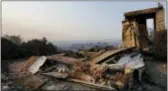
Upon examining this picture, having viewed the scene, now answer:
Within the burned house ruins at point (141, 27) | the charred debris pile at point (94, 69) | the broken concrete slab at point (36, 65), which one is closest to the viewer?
the charred debris pile at point (94, 69)

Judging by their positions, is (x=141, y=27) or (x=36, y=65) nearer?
(x=36, y=65)

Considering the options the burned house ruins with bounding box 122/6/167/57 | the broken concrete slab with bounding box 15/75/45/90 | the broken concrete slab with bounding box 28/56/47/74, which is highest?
the burned house ruins with bounding box 122/6/167/57

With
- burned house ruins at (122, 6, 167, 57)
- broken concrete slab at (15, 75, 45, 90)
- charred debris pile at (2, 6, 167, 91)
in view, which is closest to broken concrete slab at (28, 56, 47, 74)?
charred debris pile at (2, 6, 167, 91)

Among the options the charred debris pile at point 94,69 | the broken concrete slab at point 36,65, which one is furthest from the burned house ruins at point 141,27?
the broken concrete slab at point 36,65

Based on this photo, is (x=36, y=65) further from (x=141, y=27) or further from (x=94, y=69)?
(x=141, y=27)

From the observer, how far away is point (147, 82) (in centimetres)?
436

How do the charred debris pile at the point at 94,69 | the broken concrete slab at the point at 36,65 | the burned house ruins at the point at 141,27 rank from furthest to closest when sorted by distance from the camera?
the burned house ruins at the point at 141,27 < the broken concrete slab at the point at 36,65 < the charred debris pile at the point at 94,69

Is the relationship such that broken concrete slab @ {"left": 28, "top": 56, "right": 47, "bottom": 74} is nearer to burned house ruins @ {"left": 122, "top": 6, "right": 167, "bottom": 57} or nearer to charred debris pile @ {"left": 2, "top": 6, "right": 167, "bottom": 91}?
charred debris pile @ {"left": 2, "top": 6, "right": 167, "bottom": 91}

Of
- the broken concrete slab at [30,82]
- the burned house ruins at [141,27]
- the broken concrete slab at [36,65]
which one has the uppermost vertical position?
the burned house ruins at [141,27]

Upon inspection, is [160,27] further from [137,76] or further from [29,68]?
[29,68]

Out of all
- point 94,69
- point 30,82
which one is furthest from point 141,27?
point 30,82

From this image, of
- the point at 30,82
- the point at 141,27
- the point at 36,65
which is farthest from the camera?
the point at 141,27

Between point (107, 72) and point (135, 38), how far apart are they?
2.20 m

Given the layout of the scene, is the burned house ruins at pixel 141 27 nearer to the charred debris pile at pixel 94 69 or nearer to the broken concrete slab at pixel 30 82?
the charred debris pile at pixel 94 69
